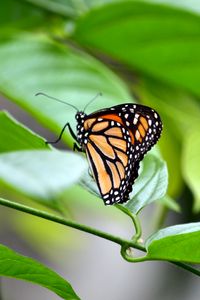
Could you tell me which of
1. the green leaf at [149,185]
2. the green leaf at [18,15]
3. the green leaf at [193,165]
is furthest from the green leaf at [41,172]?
the green leaf at [18,15]

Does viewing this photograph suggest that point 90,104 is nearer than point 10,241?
Yes

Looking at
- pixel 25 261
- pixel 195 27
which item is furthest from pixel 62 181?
pixel 195 27

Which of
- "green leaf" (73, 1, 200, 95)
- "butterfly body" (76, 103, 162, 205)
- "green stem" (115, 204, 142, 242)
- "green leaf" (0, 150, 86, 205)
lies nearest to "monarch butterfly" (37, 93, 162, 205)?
"butterfly body" (76, 103, 162, 205)

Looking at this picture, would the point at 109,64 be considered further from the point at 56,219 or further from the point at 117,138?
the point at 56,219

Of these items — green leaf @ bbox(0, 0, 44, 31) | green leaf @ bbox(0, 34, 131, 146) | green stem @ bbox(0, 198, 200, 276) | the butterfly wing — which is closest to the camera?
green stem @ bbox(0, 198, 200, 276)

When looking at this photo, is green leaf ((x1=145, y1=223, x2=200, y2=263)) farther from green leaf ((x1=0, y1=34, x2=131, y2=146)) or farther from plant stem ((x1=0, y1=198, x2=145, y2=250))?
green leaf ((x1=0, y1=34, x2=131, y2=146))

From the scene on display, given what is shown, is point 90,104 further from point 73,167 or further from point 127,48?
point 73,167

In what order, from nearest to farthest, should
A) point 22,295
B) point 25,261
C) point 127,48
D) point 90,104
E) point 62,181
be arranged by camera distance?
point 62,181, point 25,261, point 90,104, point 127,48, point 22,295
